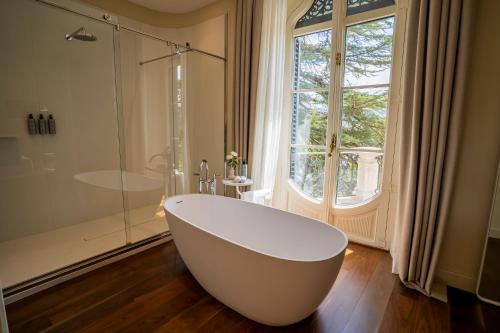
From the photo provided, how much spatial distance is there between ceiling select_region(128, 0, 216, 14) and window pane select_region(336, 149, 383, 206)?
2616 mm

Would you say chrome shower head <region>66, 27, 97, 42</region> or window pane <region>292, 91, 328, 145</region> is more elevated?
chrome shower head <region>66, 27, 97, 42</region>

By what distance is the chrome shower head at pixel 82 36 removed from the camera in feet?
9.02

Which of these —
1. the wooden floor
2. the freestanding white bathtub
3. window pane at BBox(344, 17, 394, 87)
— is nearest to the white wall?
the wooden floor

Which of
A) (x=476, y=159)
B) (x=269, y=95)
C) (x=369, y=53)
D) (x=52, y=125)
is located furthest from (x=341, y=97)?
(x=52, y=125)

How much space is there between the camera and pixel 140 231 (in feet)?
9.48

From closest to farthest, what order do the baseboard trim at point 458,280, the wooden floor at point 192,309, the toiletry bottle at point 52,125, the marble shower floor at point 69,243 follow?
the wooden floor at point 192,309
the baseboard trim at point 458,280
the marble shower floor at point 69,243
the toiletry bottle at point 52,125

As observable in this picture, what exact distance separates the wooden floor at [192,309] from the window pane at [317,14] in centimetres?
258

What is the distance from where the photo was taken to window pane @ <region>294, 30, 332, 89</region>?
2.71 m

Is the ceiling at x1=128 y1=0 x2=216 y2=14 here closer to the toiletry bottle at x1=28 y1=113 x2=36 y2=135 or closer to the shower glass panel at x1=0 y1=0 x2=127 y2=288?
the shower glass panel at x1=0 y1=0 x2=127 y2=288

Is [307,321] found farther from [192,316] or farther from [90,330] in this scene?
[90,330]

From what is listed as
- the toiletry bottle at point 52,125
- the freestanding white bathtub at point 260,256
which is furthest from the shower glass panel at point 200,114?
the toiletry bottle at point 52,125

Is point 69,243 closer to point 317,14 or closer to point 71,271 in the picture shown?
point 71,271

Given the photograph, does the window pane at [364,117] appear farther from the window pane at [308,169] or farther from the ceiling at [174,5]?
the ceiling at [174,5]

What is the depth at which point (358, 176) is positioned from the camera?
8.64 feet
